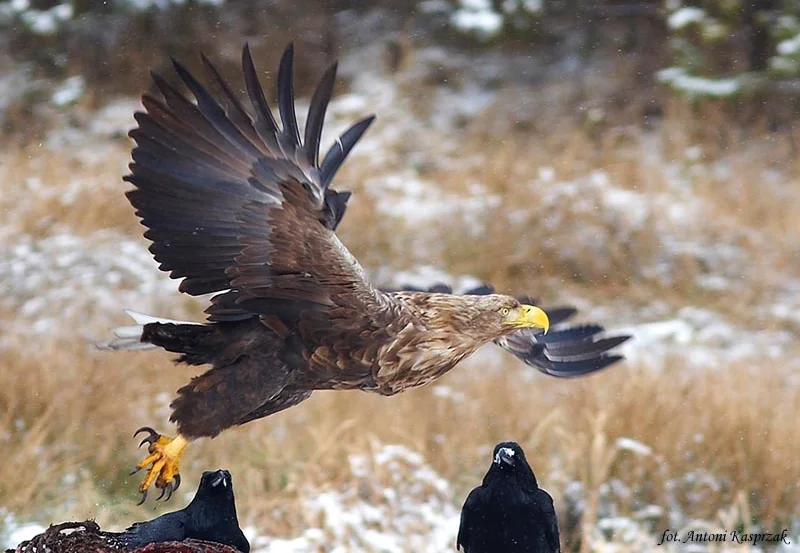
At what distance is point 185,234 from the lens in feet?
8.20

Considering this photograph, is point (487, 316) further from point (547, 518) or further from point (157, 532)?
point (157, 532)

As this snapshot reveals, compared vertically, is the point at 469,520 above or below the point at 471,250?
above

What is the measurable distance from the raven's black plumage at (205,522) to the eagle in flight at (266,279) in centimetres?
8

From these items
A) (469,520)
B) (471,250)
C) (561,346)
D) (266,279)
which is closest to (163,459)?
(266,279)

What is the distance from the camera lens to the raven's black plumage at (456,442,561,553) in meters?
2.54

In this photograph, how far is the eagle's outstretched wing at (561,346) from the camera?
9.57ft

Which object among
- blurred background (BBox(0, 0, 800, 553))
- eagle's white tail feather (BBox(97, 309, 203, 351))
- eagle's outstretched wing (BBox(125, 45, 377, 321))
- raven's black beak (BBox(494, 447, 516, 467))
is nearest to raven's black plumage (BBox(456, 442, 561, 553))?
raven's black beak (BBox(494, 447, 516, 467))

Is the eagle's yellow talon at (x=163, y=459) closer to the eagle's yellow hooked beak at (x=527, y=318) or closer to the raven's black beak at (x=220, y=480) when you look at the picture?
the raven's black beak at (x=220, y=480)

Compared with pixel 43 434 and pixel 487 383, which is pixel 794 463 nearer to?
pixel 487 383

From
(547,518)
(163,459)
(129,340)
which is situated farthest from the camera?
(129,340)

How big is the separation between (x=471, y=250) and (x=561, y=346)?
2.83 meters

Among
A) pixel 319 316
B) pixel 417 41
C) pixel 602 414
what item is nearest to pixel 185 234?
pixel 319 316

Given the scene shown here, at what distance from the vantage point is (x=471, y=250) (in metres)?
5.78

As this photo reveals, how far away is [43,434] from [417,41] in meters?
4.29
